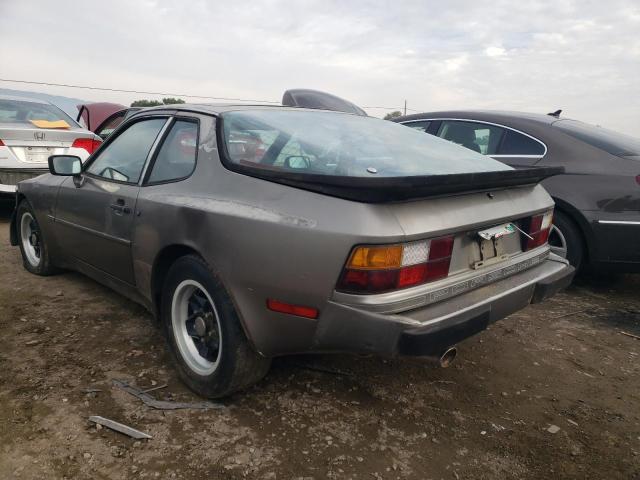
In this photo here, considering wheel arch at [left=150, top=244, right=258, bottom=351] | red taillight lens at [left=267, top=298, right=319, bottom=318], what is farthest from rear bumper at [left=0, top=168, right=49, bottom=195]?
red taillight lens at [left=267, top=298, right=319, bottom=318]

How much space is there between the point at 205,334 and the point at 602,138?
355cm

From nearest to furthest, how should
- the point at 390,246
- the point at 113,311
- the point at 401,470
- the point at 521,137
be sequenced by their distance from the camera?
1. the point at 390,246
2. the point at 401,470
3. the point at 113,311
4. the point at 521,137

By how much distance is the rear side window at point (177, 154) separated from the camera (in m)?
2.43

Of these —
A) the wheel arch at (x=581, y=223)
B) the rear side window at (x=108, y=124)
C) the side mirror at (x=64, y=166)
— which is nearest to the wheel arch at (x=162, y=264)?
the side mirror at (x=64, y=166)

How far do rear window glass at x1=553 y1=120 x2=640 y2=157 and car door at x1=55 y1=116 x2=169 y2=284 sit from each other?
328 centimetres

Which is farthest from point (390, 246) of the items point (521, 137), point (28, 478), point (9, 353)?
point (521, 137)

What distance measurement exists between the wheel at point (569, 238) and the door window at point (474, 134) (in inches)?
36.4

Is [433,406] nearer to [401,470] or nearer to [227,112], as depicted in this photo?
[401,470]

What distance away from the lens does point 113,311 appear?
10.9 ft

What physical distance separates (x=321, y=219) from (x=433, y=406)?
1.17m

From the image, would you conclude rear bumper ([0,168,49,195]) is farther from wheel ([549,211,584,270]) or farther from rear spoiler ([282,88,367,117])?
wheel ([549,211,584,270])

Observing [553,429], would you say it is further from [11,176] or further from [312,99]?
[11,176]

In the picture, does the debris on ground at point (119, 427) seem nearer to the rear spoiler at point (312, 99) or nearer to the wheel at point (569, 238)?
the wheel at point (569, 238)

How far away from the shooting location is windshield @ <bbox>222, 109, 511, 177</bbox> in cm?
220
